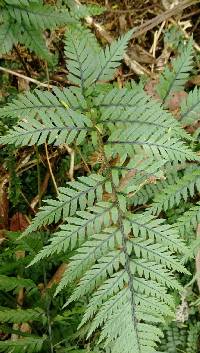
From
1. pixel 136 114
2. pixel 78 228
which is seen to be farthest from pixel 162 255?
pixel 136 114

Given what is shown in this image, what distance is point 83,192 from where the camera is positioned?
6.49 feet

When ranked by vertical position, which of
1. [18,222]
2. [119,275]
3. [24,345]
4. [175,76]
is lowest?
[24,345]

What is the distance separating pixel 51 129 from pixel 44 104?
0.50 ft

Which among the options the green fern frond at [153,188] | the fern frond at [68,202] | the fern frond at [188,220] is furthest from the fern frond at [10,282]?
the fern frond at [188,220]

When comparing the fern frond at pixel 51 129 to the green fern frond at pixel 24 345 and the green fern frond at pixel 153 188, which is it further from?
the green fern frond at pixel 24 345

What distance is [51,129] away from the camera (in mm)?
2000

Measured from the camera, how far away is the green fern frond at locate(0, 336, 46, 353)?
2.34 meters

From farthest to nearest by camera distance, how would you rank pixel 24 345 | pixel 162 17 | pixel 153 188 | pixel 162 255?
pixel 162 17 < pixel 153 188 < pixel 24 345 < pixel 162 255

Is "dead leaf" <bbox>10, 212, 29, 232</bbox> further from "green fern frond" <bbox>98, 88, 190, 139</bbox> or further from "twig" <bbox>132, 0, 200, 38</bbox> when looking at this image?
"twig" <bbox>132, 0, 200, 38</bbox>

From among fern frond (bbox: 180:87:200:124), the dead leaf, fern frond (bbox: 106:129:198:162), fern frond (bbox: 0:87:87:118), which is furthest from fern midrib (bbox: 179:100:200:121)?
the dead leaf

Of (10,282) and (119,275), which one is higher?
(119,275)

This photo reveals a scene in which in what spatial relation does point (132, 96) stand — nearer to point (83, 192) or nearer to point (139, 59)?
point (83, 192)

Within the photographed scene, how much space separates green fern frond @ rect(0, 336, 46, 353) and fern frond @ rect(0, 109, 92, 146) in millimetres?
1002

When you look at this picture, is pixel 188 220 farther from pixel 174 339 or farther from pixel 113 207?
pixel 174 339
